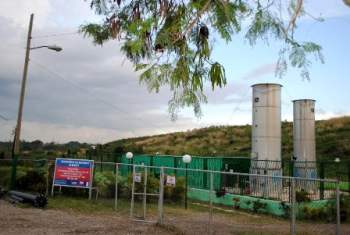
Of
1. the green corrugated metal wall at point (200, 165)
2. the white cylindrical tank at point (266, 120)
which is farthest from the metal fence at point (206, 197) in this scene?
the white cylindrical tank at point (266, 120)

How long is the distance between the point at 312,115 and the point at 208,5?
65.6 ft

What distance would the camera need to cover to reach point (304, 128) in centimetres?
2783

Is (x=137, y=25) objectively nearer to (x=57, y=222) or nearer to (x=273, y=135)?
(x=57, y=222)

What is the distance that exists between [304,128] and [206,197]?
25.5 ft

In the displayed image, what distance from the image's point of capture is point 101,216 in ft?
54.5

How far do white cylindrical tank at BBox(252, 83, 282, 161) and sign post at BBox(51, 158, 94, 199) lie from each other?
9.02 metres

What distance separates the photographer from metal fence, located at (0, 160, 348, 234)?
15.1m

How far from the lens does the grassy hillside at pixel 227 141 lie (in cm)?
4894

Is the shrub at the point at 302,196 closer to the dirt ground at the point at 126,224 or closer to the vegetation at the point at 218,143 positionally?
the dirt ground at the point at 126,224

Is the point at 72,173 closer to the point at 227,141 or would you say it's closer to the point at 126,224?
the point at 126,224

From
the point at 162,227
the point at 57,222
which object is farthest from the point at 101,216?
the point at 162,227

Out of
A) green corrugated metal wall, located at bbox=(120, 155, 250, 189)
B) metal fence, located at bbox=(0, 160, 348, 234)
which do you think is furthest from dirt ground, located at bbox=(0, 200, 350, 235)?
green corrugated metal wall, located at bbox=(120, 155, 250, 189)

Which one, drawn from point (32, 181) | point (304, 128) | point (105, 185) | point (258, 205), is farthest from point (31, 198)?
point (304, 128)

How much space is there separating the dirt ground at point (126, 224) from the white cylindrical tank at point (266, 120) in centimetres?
793
